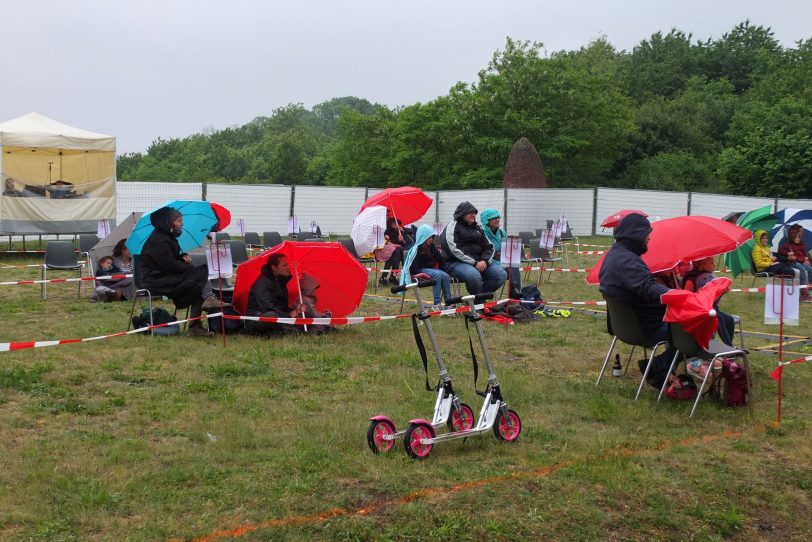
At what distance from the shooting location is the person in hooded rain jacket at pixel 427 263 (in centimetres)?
1081

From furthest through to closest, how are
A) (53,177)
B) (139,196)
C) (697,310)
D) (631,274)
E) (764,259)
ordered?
(139,196) → (53,177) → (764,259) → (631,274) → (697,310)

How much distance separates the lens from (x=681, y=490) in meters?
4.94

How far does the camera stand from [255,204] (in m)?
27.4

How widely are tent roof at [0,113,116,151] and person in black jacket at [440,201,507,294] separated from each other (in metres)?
12.5

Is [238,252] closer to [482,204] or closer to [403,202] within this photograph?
[403,202]

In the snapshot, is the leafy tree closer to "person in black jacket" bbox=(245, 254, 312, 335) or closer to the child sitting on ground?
the child sitting on ground

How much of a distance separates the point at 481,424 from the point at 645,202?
2484cm

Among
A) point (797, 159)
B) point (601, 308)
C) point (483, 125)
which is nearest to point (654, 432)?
point (601, 308)

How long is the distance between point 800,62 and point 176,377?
2102 inches

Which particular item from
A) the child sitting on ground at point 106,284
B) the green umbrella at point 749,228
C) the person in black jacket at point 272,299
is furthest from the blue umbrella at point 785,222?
the child sitting on ground at point 106,284

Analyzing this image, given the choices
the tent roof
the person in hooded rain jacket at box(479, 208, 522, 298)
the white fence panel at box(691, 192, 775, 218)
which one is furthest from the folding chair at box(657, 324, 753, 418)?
the white fence panel at box(691, 192, 775, 218)

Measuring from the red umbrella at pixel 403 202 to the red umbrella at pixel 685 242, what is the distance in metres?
8.27

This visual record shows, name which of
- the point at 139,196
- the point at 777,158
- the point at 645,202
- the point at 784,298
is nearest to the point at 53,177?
the point at 139,196

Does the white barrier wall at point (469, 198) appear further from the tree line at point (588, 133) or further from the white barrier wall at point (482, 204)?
the tree line at point (588, 133)
